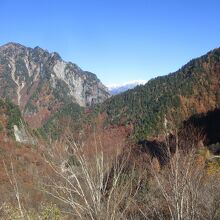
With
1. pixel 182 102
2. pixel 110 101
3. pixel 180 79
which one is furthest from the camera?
pixel 110 101

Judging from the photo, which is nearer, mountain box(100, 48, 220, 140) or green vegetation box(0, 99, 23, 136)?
green vegetation box(0, 99, 23, 136)

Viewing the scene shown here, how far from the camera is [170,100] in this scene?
12475cm

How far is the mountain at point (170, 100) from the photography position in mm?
114875

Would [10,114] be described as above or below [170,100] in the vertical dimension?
above

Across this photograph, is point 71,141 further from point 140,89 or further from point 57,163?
point 140,89

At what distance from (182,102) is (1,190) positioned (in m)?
81.3

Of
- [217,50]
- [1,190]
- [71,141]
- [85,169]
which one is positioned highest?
[217,50]

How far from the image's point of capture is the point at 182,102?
123812 mm

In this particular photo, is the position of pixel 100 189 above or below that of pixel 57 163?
below

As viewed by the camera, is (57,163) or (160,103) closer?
(57,163)

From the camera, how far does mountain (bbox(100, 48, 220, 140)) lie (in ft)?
377

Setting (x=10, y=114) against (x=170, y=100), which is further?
(x=170, y=100)

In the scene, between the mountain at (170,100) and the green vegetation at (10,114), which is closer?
the green vegetation at (10,114)

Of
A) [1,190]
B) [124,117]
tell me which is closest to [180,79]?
[124,117]
